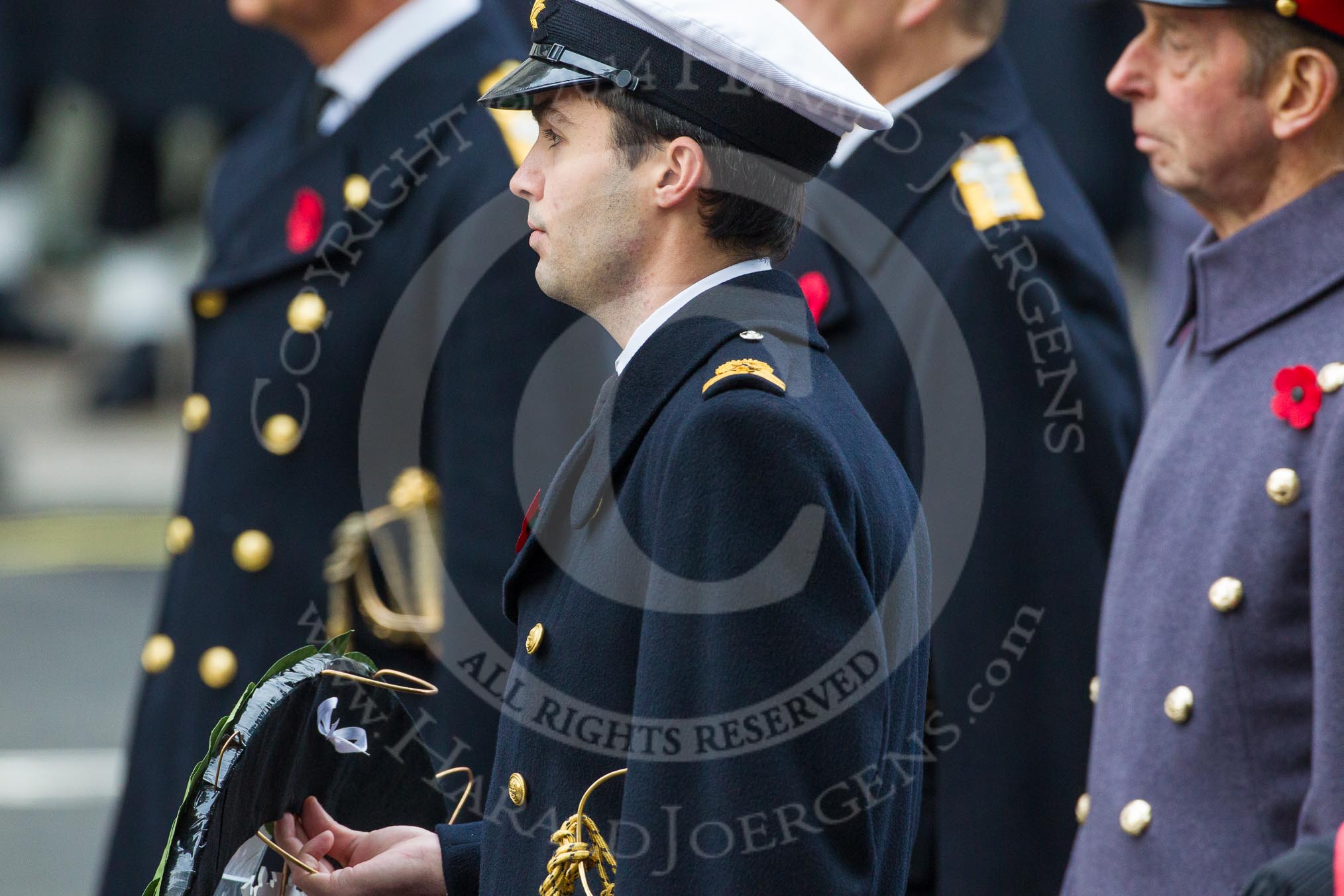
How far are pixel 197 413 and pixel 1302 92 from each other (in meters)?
1.93

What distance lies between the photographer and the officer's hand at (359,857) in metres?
2.37

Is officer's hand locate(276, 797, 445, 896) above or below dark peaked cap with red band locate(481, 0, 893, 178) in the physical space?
below

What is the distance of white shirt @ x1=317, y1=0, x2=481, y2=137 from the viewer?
364cm

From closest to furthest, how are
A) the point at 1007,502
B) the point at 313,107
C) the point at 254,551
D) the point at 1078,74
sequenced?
the point at 1007,502, the point at 254,551, the point at 313,107, the point at 1078,74

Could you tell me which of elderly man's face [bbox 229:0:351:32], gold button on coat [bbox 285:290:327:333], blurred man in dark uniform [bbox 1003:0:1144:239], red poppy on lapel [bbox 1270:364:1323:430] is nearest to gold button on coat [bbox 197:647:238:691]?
gold button on coat [bbox 285:290:327:333]

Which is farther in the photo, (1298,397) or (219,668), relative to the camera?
(219,668)

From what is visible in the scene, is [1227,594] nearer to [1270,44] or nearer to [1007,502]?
[1007,502]

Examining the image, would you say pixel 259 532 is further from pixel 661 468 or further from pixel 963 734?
pixel 661 468

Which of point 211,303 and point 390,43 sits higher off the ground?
point 390,43

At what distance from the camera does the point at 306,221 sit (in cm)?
350

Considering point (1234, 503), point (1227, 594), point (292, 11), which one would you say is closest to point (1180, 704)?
point (1227, 594)

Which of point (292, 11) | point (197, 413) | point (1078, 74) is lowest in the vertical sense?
point (197, 413)

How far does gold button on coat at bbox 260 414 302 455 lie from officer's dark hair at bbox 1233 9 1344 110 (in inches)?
64.1

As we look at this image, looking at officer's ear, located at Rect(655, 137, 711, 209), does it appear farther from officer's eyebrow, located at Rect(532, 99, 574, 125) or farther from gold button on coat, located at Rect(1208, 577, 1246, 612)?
gold button on coat, located at Rect(1208, 577, 1246, 612)
